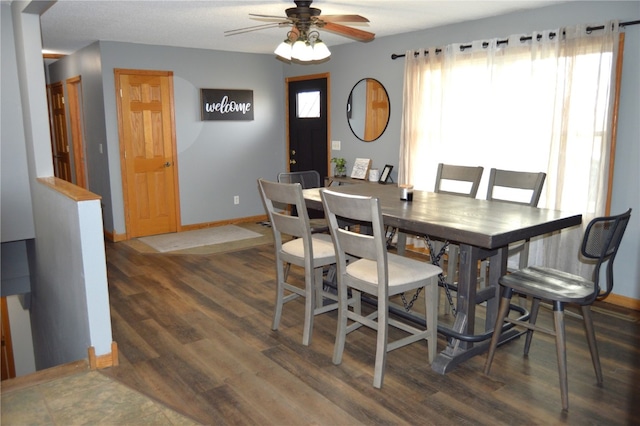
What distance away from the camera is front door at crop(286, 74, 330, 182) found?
6449mm

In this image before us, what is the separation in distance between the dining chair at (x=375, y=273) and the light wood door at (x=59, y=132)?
623cm

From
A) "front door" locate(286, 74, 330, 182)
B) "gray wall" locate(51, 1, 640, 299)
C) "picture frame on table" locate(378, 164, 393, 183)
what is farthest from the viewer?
"front door" locate(286, 74, 330, 182)

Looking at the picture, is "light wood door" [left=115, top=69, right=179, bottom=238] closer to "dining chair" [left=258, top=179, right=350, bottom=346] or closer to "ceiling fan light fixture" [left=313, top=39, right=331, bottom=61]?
"ceiling fan light fixture" [left=313, top=39, right=331, bottom=61]

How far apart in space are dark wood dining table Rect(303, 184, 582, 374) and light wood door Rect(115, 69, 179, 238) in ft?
12.6

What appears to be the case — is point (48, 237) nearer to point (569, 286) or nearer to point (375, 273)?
point (375, 273)

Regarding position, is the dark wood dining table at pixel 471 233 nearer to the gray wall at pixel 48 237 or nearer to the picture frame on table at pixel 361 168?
the gray wall at pixel 48 237

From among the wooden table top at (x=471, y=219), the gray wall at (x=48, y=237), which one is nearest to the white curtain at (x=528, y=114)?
the wooden table top at (x=471, y=219)

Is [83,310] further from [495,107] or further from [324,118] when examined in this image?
[324,118]

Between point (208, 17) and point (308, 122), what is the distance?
8.30 feet

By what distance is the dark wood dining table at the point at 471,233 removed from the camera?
2.53m

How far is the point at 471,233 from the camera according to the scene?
8.07 ft

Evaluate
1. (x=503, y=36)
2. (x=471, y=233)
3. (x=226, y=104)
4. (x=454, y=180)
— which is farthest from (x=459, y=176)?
(x=226, y=104)

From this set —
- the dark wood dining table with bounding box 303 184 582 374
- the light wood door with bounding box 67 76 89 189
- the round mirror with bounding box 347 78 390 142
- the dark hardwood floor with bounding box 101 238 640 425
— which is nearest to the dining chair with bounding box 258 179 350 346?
the dark hardwood floor with bounding box 101 238 640 425

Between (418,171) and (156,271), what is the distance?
112 inches
